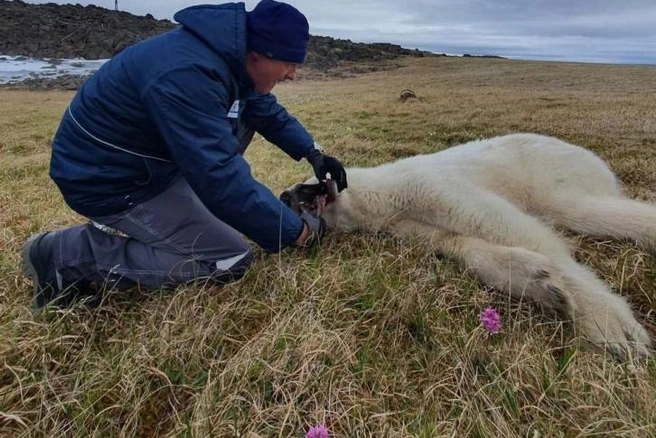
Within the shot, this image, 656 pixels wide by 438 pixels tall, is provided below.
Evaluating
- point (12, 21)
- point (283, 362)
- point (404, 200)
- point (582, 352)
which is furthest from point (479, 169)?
point (12, 21)

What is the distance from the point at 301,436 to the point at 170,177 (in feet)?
6.63

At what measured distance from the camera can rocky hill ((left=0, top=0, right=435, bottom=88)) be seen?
191 feet

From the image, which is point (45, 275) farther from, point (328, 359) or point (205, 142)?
point (328, 359)

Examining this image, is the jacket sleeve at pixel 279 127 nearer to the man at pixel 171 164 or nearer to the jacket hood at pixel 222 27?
the man at pixel 171 164

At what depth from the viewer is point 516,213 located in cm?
371

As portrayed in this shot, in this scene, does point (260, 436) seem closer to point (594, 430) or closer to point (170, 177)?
point (594, 430)

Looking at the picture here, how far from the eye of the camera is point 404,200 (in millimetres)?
4047

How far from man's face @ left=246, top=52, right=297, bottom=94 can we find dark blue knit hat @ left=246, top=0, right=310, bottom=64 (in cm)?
6

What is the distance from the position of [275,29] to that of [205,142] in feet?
2.55

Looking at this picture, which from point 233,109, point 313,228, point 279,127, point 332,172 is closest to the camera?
point 233,109

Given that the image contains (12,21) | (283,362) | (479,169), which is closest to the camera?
(283,362)

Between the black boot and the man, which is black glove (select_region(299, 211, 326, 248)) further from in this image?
the black boot

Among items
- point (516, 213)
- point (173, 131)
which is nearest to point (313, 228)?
point (173, 131)

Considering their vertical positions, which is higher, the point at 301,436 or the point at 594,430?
the point at 594,430
